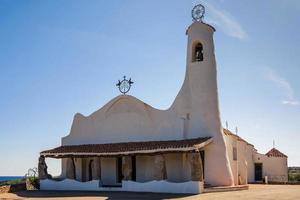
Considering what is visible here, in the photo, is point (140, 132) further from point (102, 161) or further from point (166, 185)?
point (166, 185)

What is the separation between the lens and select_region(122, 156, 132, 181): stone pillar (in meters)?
26.4

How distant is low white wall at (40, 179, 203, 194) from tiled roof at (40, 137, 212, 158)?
176 cm

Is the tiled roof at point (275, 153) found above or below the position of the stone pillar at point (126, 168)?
above

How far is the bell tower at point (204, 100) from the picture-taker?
2553 centimetres

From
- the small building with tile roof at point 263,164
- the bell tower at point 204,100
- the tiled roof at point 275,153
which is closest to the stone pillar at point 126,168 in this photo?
the bell tower at point 204,100

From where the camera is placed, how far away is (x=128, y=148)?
88.0ft

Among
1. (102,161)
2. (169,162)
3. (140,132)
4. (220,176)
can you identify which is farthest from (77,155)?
(220,176)

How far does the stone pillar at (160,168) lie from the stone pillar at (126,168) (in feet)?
6.51

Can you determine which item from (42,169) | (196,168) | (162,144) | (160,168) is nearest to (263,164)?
(162,144)

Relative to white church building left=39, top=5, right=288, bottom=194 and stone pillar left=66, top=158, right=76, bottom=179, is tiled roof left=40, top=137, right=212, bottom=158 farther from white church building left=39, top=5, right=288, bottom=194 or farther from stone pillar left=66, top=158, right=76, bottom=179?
stone pillar left=66, top=158, right=76, bottom=179

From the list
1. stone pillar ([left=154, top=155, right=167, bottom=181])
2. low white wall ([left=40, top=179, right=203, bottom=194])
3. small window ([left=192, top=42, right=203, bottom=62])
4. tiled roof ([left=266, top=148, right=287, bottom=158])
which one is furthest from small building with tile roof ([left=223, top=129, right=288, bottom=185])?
low white wall ([left=40, top=179, right=203, bottom=194])

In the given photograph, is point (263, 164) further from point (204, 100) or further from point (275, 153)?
point (204, 100)

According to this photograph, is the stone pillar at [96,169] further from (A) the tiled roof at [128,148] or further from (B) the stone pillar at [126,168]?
(B) the stone pillar at [126,168]

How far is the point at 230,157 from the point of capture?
28.0 m
